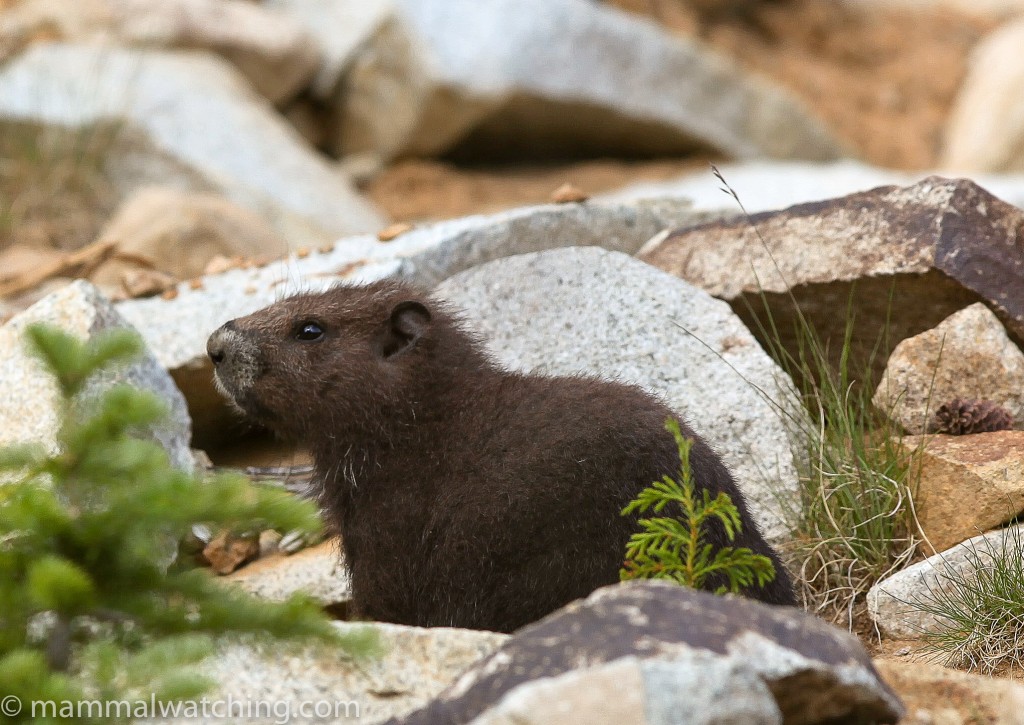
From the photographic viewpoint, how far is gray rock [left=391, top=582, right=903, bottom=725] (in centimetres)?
258

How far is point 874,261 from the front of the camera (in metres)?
5.48

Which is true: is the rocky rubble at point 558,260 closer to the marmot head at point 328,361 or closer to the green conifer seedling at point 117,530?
the green conifer seedling at point 117,530

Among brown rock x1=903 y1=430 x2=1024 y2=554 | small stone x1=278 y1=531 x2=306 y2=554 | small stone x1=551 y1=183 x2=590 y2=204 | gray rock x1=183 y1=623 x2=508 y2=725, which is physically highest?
small stone x1=551 y1=183 x2=590 y2=204

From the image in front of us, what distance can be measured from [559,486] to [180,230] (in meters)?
4.57

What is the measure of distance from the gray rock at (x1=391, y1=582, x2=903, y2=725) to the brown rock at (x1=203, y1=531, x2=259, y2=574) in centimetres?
272

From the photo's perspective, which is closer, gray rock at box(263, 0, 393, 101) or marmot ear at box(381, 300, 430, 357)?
marmot ear at box(381, 300, 430, 357)

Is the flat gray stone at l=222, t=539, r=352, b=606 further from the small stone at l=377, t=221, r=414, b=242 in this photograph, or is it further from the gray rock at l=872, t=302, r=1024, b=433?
the gray rock at l=872, t=302, r=1024, b=433

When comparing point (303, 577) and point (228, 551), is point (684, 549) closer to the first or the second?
point (303, 577)

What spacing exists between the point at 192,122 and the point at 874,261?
659 cm

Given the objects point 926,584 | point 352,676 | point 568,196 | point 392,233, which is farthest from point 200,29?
point 352,676

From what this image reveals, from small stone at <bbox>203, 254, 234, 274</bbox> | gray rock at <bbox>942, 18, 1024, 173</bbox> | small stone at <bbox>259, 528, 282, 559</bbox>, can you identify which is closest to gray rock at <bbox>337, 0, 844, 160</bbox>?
gray rock at <bbox>942, 18, 1024, 173</bbox>

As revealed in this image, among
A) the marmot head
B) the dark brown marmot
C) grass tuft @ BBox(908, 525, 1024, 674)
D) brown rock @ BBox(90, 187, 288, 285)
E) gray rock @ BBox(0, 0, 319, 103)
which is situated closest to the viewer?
the dark brown marmot

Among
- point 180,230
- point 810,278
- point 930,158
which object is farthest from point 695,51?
point 810,278

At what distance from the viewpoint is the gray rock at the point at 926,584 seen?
4.33 metres
